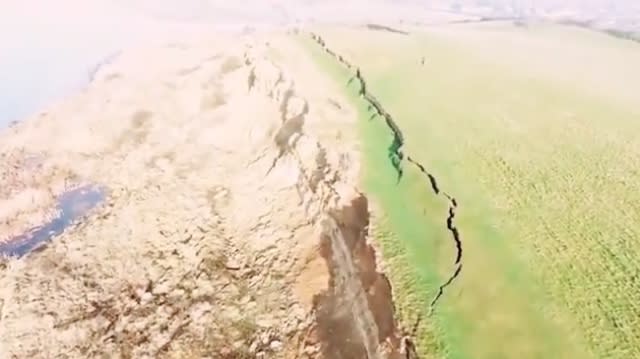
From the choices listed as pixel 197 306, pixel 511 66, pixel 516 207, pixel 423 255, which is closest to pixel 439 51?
pixel 511 66

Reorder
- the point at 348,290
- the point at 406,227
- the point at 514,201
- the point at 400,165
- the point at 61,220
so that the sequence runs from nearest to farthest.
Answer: the point at 348,290, the point at 406,227, the point at 514,201, the point at 400,165, the point at 61,220

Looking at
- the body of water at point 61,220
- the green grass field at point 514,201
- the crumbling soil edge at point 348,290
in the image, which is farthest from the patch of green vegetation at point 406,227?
the body of water at point 61,220

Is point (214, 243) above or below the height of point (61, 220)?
above

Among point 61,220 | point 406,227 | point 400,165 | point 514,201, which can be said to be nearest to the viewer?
point 406,227

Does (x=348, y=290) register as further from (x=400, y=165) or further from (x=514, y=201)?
(x=400, y=165)

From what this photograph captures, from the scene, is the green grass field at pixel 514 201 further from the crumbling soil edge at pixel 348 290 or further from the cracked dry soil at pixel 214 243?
the cracked dry soil at pixel 214 243

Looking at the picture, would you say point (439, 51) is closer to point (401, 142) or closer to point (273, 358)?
point (401, 142)

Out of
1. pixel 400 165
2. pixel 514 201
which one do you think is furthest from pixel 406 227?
pixel 400 165
